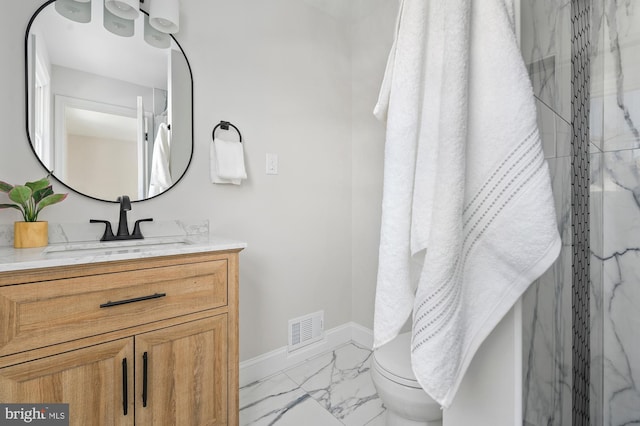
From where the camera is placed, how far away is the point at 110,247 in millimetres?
1251

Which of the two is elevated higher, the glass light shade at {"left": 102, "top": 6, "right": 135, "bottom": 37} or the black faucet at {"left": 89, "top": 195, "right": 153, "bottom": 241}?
the glass light shade at {"left": 102, "top": 6, "right": 135, "bottom": 37}

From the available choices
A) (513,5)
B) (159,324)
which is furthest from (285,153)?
(513,5)

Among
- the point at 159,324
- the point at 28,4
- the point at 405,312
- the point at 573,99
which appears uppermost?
Answer: the point at 28,4

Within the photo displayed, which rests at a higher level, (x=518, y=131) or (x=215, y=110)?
(x=215, y=110)

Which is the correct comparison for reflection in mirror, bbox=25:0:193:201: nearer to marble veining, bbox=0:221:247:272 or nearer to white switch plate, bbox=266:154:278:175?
marble veining, bbox=0:221:247:272

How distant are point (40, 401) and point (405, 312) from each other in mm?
1097

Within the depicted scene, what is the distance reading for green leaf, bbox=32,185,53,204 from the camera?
1.16m

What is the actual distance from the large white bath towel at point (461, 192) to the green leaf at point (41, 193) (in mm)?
1327

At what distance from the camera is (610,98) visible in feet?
3.34

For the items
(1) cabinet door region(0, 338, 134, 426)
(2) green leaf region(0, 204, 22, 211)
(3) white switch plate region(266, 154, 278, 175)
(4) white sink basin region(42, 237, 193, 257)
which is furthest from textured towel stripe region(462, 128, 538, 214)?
(2) green leaf region(0, 204, 22, 211)

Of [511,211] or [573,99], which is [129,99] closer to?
[511,211]

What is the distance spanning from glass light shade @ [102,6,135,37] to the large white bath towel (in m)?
1.44

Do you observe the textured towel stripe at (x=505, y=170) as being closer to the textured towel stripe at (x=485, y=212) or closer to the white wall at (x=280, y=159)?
the textured towel stripe at (x=485, y=212)

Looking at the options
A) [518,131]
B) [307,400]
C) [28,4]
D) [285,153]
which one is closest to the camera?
[518,131]
